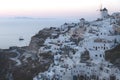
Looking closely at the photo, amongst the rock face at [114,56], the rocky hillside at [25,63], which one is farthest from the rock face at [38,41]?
the rock face at [114,56]

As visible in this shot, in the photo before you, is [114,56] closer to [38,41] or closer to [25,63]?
[25,63]

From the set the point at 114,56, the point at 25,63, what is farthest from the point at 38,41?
the point at 114,56

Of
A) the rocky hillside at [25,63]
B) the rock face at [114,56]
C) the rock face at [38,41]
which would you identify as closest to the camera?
the rock face at [114,56]

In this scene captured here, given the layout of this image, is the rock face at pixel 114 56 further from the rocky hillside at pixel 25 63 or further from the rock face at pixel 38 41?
the rock face at pixel 38 41

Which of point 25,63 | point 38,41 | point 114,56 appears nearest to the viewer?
point 114,56

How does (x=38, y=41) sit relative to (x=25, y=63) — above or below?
above

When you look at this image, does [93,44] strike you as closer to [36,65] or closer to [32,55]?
[36,65]

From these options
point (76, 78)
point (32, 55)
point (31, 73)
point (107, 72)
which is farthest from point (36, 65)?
point (107, 72)

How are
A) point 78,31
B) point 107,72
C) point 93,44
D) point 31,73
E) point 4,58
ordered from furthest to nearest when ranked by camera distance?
point 4,58
point 78,31
point 31,73
point 93,44
point 107,72
